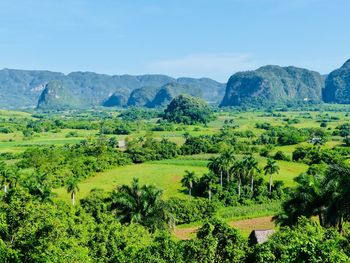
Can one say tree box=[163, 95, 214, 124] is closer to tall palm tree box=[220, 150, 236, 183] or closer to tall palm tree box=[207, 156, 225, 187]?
tall palm tree box=[207, 156, 225, 187]

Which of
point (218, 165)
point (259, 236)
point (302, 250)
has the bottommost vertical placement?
point (259, 236)

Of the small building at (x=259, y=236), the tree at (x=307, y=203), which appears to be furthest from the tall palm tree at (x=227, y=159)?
the tree at (x=307, y=203)

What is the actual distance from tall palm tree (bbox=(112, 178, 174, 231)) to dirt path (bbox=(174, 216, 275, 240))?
31.1 feet

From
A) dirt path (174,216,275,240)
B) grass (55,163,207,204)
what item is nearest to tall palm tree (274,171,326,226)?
dirt path (174,216,275,240)

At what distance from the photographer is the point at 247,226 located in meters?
47.9

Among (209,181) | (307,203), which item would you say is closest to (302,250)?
(307,203)

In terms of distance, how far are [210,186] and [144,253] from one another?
3526cm

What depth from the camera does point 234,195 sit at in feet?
191

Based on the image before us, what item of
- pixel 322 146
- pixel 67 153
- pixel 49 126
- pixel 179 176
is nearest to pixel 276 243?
pixel 179 176

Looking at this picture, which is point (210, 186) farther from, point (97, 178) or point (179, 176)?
point (97, 178)

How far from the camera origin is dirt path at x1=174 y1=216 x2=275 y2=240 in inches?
1809

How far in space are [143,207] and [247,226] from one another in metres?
16.6

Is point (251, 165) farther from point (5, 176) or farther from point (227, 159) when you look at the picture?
point (5, 176)

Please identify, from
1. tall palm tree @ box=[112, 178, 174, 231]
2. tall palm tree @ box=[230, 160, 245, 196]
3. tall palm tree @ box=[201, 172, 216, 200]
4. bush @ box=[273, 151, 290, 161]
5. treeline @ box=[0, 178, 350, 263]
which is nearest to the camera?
treeline @ box=[0, 178, 350, 263]
